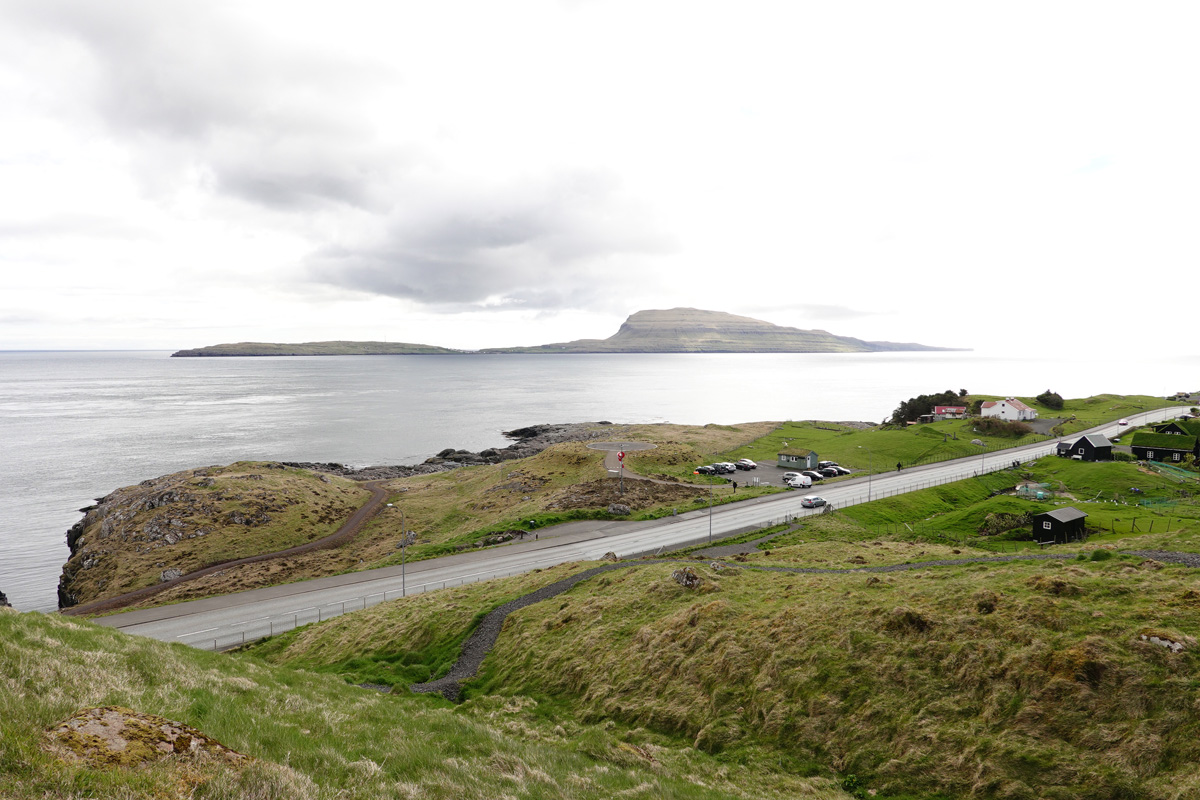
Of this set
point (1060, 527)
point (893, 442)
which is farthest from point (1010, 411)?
point (1060, 527)

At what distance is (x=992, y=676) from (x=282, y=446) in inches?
4767

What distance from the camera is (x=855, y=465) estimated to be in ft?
260

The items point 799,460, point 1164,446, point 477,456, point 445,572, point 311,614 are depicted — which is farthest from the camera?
point 477,456

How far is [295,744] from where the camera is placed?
10430mm

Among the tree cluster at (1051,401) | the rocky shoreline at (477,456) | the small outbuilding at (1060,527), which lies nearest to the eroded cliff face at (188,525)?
the rocky shoreline at (477,456)

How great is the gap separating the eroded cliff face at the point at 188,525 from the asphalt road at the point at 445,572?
14.4 m

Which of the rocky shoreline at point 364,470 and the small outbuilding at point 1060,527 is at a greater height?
the small outbuilding at point 1060,527

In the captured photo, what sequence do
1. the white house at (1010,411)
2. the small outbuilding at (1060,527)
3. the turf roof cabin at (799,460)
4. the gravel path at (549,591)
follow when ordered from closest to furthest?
the gravel path at (549,591) → the small outbuilding at (1060,527) → the turf roof cabin at (799,460) → the white house at (1010,411)

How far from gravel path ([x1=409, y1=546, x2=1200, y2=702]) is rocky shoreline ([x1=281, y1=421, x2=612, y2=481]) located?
63.7 metres

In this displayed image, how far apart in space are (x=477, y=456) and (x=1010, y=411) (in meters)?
105

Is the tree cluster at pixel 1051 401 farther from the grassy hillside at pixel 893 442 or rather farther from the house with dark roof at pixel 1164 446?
the house with dark roof at pixel 1164 446

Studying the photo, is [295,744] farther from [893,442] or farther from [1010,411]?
[1010,411]

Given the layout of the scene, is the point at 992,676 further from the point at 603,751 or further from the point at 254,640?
the point at 254,640

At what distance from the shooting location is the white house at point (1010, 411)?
108 meters
